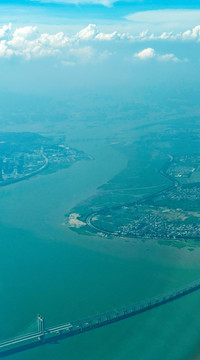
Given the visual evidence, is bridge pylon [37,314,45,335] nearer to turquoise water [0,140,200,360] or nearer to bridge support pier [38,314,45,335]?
bridge support pier [38,314,45,335]

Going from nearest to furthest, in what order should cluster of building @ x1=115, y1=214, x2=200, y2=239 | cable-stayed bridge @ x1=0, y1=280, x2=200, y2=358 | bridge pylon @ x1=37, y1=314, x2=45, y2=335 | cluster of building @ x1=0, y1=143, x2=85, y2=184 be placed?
cable-stayed bridge @ x1=0, y1=280, x2=200, y2=358 < bridge pylon @ x1=37, y1=314, x2=45, y2=335 < cluster of building @ x1=115, y1=214, x2=200, y2=239 < cluster of building @ x1=0, y1=143, x2=85, y2=184

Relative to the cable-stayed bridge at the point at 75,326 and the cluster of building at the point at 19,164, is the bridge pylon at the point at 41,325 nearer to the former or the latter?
the cable-stayed bridge at the point at 75,326

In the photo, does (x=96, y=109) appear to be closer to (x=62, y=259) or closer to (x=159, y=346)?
(x=62, y=259)

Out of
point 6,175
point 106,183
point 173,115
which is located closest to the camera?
point 106,183

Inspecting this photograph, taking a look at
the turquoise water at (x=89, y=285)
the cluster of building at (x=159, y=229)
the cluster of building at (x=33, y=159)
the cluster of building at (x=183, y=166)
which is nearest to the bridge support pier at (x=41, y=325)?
the turquoise water at (x=89, y=285)

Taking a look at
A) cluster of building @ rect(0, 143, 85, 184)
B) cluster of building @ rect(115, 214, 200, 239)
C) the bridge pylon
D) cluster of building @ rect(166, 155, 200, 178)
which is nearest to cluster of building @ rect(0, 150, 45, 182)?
cluster of building @ rect(0, 143, 85, 184)

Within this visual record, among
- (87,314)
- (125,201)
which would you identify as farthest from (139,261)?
(125,201)
